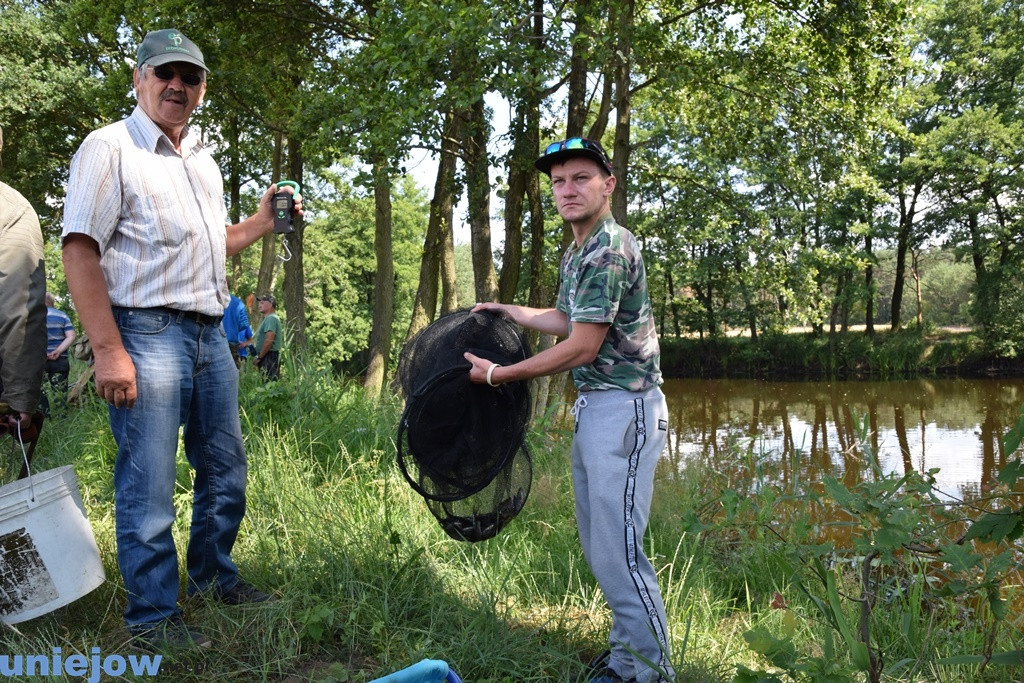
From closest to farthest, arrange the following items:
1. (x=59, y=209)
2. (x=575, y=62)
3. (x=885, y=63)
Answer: (x=575, y=62), (x=885, y=63), (x=59, y=209)

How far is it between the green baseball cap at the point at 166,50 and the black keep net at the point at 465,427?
136cm

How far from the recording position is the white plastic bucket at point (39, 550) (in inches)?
126

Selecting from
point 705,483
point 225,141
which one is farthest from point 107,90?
point 705,483

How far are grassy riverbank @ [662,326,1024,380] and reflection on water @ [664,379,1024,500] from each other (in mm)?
2588

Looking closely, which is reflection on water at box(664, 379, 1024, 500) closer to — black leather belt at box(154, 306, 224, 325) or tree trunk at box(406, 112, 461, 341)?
black leather belt at box(154, 306, 224, 325)

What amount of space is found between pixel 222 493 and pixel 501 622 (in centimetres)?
125

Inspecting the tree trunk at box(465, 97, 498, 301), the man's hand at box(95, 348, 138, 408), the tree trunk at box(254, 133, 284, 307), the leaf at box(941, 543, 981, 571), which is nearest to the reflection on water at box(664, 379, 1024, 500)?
the leaf at box(941, 543, 981, 571)

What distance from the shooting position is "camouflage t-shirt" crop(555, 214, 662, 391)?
9.53 feet

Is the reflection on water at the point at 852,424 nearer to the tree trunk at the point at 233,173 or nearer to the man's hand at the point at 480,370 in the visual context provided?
the man's hand at the point at 480,370

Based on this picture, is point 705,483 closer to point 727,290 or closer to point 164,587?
point 164,587

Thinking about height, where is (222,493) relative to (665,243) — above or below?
below

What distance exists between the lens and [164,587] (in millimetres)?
3273

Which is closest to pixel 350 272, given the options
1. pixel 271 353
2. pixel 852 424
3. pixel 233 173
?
pixel 233 173

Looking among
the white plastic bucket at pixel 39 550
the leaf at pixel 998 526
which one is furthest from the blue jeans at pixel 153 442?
the leaf at pixel 998 526
